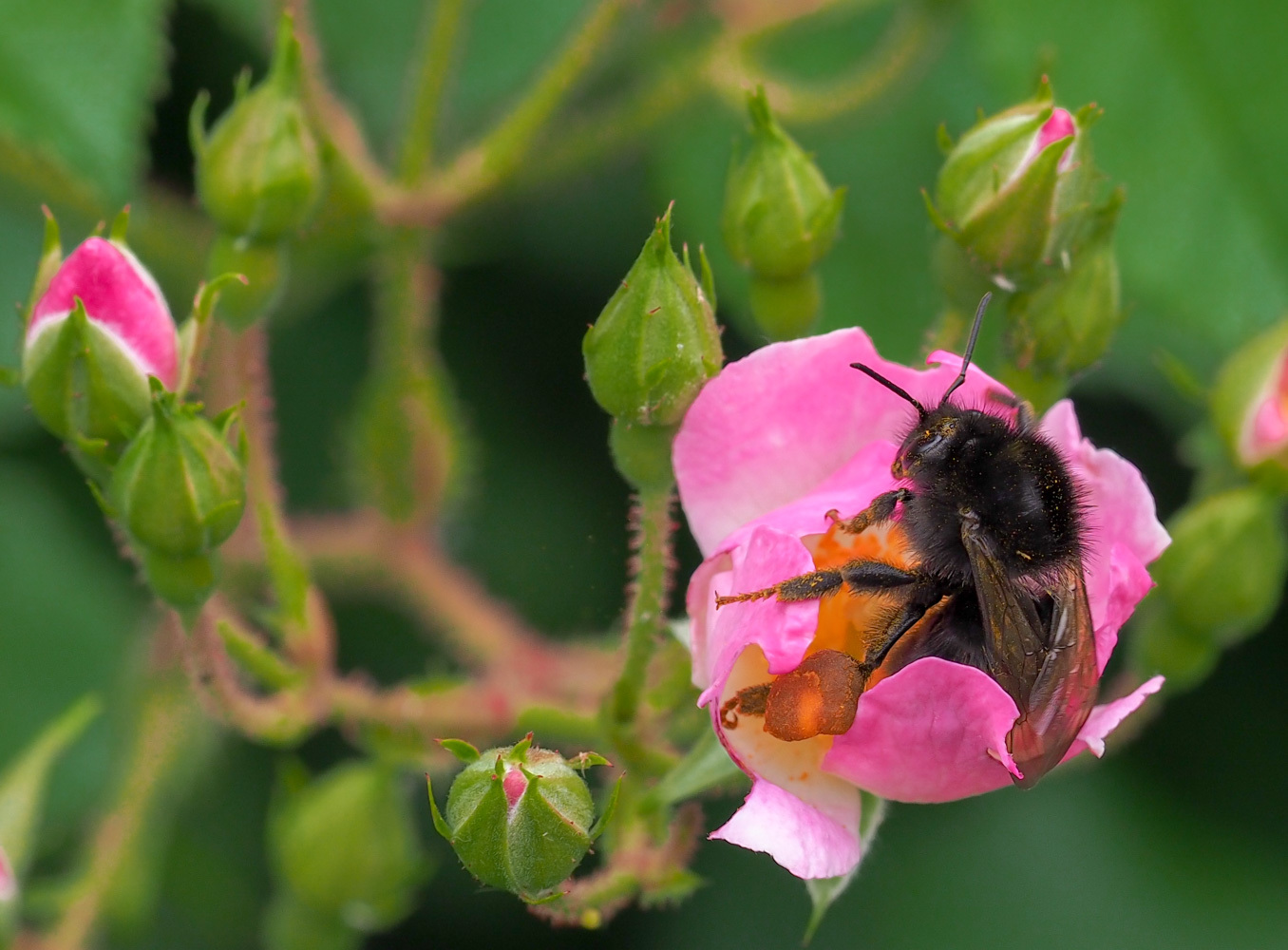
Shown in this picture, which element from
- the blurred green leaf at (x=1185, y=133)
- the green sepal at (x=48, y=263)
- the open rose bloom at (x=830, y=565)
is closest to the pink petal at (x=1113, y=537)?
the open rose bloom at (x=830, y=565)

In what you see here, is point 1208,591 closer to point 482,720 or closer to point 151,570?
point 482,720

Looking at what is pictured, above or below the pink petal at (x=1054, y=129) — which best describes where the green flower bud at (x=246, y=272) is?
above

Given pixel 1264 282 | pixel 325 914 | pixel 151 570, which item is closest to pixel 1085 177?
pixel 1264 282

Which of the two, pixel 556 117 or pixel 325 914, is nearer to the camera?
pixel 325 914

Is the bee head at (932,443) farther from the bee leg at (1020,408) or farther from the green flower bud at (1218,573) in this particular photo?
the green flower bud at (1218,573)

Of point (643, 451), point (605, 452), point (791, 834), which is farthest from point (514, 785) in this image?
point (605, 452)
